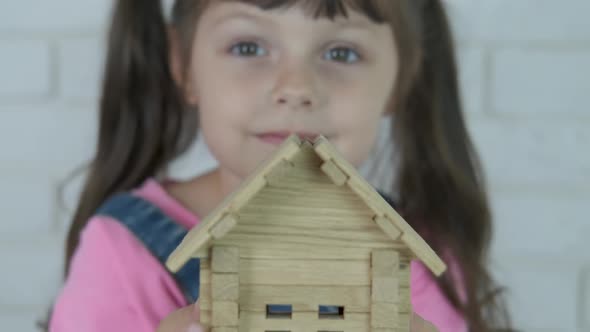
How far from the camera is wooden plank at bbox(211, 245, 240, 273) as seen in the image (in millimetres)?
Answer: 416

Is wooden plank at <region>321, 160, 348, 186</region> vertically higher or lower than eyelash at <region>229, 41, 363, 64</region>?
lower

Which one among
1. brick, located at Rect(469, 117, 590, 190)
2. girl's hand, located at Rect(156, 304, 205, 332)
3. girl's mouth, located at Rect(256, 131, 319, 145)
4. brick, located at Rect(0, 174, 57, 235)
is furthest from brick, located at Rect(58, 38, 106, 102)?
girl's hand, located at Rect(156, 304, 205, 332)

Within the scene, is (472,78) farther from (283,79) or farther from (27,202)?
(27,202)

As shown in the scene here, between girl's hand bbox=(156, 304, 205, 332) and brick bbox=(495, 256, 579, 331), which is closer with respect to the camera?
girl's hand bbox=(156, 304, 205, 332)

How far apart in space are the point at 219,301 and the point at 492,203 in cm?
73

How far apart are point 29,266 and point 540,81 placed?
68 centimetres

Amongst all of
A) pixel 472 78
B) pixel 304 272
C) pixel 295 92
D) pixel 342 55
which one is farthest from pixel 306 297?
pixel 472 78

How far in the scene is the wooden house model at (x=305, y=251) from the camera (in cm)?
41

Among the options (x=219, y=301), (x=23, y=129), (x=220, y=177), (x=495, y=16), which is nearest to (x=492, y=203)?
(x=495, y=16)

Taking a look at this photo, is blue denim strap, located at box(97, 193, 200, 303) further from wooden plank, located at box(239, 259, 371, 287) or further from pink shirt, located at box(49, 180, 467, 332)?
wooden plank, located at box(239, 259, 371, 287)

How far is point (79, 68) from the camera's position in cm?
103

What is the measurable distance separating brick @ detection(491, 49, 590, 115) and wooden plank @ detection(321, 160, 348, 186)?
2.26ft

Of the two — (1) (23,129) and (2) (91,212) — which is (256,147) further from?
(1) (23,129)

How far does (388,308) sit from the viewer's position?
A: 0.43 metres
